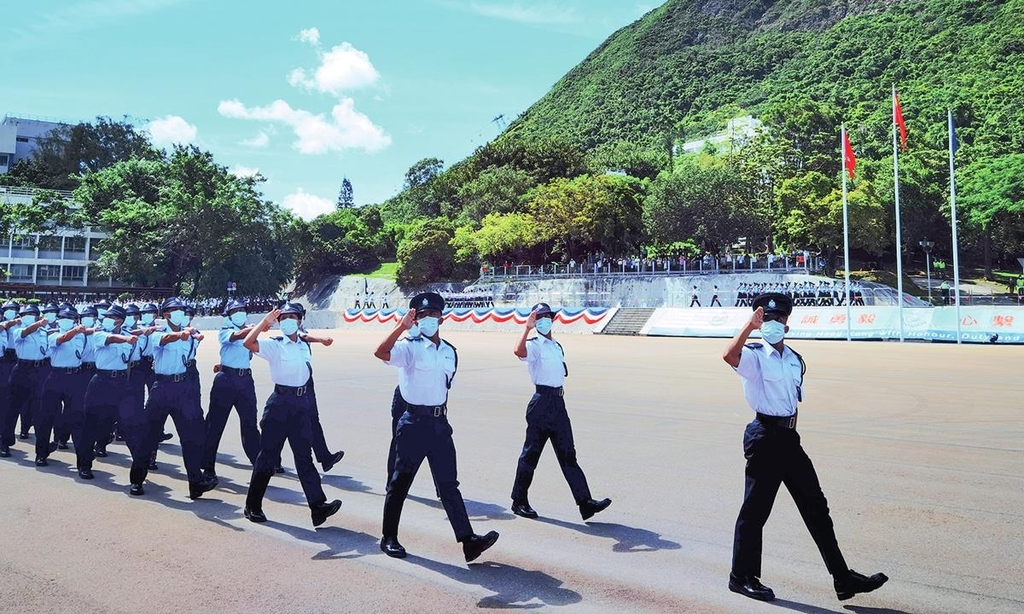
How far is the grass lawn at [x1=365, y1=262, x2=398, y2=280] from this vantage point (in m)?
71.1

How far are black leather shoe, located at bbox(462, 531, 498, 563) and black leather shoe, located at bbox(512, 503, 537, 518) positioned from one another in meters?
1.23

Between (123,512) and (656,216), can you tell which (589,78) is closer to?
(656,216)

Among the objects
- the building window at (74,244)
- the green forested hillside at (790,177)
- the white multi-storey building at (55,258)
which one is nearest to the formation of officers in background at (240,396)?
the green forested hillside at (790,177)

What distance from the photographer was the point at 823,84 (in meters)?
110

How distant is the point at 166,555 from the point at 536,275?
48516mm

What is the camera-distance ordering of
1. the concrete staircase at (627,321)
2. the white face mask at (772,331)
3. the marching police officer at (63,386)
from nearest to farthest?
1. the white face mask at (772,331)
2. the marching police officer at (63,386)
3. the concrete staircase at (627,321)

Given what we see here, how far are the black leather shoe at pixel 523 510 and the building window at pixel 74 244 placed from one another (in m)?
74.8

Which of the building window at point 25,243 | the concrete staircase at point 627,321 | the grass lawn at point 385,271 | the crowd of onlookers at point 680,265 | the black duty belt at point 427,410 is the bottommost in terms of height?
the black duty belt at point 427,410

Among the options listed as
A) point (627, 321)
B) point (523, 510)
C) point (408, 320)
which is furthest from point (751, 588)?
point (627, 321)

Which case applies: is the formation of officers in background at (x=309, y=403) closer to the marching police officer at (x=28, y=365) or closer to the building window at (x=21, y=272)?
the marching police officer at (x=28, y=365)

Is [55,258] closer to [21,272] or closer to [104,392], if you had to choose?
[21,272]

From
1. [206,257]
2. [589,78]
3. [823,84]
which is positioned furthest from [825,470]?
[589,78]

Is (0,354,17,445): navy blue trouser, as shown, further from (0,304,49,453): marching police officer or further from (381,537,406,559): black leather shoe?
(381,537,406,559): black leather shoe

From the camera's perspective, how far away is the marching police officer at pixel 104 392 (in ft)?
26.0
